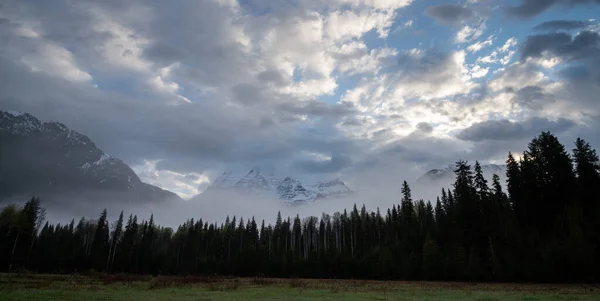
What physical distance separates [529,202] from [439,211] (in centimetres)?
3405

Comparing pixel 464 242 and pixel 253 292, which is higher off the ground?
pixel 464 242

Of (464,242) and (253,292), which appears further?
(464,242)

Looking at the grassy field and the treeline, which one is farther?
the treeline

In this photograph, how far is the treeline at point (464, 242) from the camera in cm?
5022

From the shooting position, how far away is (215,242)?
127062 mm

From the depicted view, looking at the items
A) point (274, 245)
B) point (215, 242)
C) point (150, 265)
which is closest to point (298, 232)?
point (274, 245)

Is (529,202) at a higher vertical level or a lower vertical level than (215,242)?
higher

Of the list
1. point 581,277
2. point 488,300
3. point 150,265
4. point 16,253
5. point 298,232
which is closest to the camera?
point 488,300

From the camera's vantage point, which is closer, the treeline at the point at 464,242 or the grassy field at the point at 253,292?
the grassy field at the point at 253,292

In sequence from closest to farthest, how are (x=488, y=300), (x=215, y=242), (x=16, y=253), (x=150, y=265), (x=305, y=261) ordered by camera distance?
1. (x=488, y=300)
2. (x=16, y=253)
3. (x=305, y=261)
4. (x=150, y=265)
5. (x=215, y=242)

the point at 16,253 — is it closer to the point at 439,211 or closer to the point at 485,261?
the point at 485,261

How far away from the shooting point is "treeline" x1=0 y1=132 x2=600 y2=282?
5022cm

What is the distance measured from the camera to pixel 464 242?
214 feet

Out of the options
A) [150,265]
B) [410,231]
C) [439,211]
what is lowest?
[150,265]
